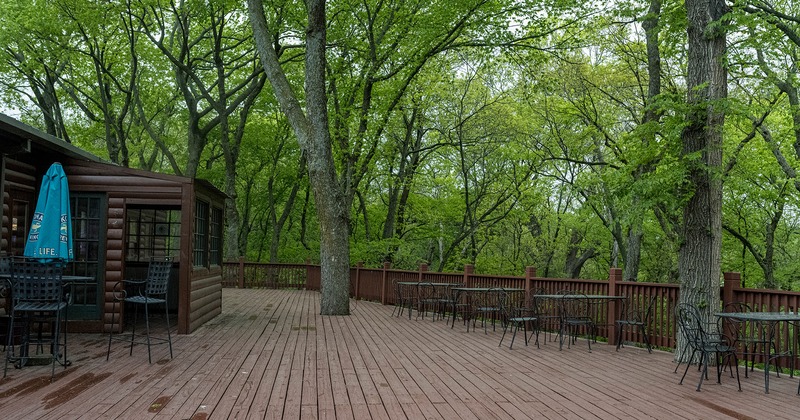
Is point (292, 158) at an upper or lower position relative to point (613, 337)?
upper

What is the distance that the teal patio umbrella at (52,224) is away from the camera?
6438 mm

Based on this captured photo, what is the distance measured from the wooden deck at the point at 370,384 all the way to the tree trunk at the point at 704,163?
0.98 m

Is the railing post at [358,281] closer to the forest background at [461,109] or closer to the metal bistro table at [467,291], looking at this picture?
the forest background at [461,109]

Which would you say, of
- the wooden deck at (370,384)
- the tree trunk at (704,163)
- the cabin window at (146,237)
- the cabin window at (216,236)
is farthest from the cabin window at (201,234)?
the tree trunk at (704,163)

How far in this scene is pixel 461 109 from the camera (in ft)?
64.9

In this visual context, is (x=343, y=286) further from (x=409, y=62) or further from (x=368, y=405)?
(x=368, y=405)

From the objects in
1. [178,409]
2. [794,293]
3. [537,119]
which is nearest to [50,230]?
[178,409]

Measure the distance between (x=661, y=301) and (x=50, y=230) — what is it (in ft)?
24.3

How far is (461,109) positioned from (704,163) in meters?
13.2

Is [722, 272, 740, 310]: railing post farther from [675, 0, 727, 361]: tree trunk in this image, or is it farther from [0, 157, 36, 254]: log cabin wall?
[0, 157, 36, 254]: log cabin wall

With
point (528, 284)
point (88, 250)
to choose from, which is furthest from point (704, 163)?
point (88, 250)

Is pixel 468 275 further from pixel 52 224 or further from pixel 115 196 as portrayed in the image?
pixel 52 224

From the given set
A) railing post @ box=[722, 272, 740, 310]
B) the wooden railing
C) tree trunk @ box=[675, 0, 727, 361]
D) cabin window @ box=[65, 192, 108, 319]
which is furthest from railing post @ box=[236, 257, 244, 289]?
railing post @ box=[722, 272, 740, 310]

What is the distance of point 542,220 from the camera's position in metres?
22.6
